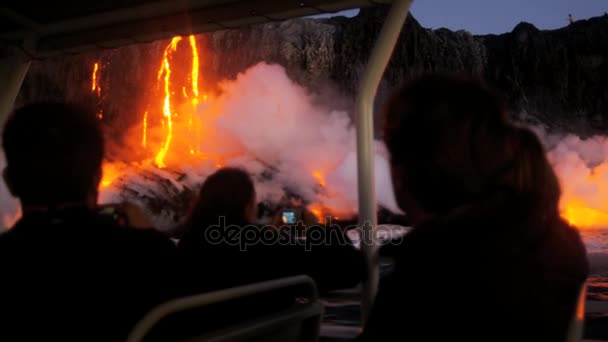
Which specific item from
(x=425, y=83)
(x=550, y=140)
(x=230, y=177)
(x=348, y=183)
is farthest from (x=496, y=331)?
(x=550, y=140)

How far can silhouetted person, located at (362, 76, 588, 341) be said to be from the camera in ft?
2.77

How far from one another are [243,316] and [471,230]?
4.18ft

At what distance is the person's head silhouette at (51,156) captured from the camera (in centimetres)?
130

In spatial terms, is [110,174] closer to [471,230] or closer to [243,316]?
[243,316]

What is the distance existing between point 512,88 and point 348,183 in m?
8.48

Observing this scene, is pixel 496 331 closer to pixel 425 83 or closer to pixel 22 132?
pixel 425 83

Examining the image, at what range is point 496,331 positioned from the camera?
850mm

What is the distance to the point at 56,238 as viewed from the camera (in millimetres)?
1300

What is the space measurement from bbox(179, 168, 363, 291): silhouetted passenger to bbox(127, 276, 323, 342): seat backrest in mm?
85

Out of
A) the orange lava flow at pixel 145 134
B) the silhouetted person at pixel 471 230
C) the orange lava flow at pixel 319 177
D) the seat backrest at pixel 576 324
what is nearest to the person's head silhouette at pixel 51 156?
the silhouetted person at pixel 471 230

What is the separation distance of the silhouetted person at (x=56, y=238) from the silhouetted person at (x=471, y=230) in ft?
2.25

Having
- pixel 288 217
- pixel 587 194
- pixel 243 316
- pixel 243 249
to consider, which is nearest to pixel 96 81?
pixel 587 194

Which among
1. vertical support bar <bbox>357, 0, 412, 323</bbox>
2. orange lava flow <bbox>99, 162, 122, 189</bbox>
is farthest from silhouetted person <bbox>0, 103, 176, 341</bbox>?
orange lava flow <bbox>99, 162, 122, 189</bbox>

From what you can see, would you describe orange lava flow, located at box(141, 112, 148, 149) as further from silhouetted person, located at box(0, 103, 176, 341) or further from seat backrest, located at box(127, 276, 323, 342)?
silhouetted person, located at box(0, 103, 176, 341)
